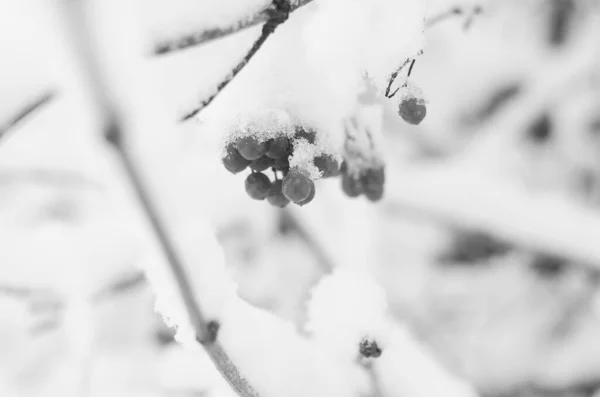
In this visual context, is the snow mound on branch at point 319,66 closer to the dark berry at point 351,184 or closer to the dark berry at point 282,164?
the dark berry at point 282,164

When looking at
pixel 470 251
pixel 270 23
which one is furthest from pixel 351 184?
pixel 470 251

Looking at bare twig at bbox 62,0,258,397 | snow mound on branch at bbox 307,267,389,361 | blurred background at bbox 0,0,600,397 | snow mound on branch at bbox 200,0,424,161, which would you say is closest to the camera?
bare twig at bbox 62,0,258,397

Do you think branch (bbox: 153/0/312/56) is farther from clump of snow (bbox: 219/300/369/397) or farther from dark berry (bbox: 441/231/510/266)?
dark berry (bbox: 441/231/510/266)

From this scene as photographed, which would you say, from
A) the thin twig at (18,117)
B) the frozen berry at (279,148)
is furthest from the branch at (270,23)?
the thin twig at (18,117)

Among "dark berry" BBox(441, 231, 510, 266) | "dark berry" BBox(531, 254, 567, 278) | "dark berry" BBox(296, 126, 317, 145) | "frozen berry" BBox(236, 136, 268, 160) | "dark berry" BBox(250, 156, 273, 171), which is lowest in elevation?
"frozen berry" BBox(236, 136, 268, 160)

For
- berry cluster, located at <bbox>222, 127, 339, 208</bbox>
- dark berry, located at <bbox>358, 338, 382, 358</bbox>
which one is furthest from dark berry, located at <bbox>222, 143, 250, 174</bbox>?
dark berry, located at <bbox>358, 338, 382, 358</bbox>

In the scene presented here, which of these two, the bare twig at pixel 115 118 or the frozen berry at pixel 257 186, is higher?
the frozen berry at pixel 257 186
